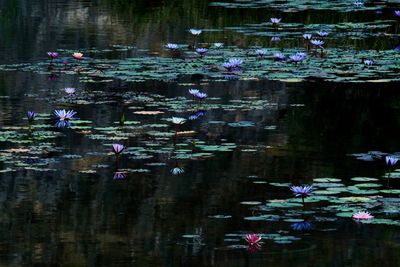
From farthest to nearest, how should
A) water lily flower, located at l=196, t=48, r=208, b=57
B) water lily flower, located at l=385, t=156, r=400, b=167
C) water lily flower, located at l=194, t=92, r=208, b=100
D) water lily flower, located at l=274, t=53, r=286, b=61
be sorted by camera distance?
water lily flower, located at l=196, t=48, r=208, b=57 → water lily flower, located at l=274, t=53, r=286, b=61 → water lily flower, located at l=194, t=92, r=208, b=100 → water lily flower, located at l=385, t=156, r=400, b=167

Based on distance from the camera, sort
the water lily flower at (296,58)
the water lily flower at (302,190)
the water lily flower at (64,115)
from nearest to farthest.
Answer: the water lily flower at (302,190), the water lily flower at (64,115), the water lily flower at (296,58)

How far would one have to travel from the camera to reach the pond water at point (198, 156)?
3641 mm

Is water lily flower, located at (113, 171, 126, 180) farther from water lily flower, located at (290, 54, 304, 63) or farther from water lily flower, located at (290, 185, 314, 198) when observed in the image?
water lily flower, located at (290, 54, 304, 63)

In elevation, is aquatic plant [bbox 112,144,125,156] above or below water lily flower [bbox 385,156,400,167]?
above

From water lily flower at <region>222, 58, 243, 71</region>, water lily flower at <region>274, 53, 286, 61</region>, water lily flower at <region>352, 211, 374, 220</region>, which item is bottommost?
water lily flower at <region>352, 211, 374, 220</region>

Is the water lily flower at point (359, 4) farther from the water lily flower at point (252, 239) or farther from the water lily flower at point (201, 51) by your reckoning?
the water lily flower at point (252, 239)

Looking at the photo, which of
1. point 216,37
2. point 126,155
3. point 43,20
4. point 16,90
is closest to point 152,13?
point 43,20

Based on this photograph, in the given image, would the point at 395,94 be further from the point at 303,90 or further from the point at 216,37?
the point at 216,37

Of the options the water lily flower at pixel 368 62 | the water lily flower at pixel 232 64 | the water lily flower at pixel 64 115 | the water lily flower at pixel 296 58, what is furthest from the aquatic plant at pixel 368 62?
the water lily flower at pixel 64 115

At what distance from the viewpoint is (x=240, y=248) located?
11.8ft

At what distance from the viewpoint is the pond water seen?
3.64 m

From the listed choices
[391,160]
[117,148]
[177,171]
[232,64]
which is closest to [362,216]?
[391,160]

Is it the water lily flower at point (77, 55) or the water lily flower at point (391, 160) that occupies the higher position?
the water lily flower at point (77, 55)

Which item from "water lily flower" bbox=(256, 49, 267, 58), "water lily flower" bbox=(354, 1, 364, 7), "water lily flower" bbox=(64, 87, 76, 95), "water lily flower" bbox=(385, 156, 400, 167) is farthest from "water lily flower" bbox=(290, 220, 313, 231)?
"water lily flower" bbox=(354, 1, 364, 7)
